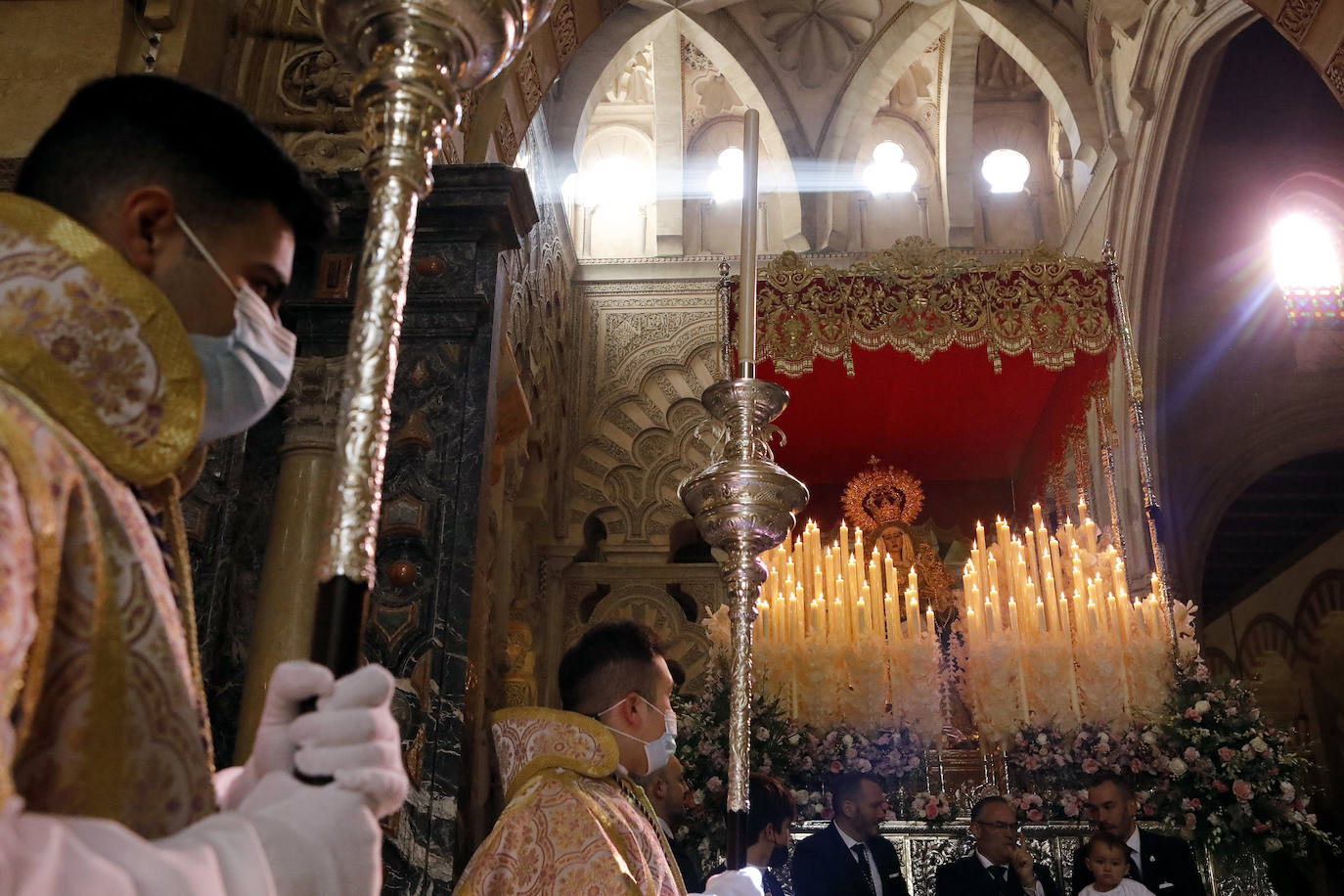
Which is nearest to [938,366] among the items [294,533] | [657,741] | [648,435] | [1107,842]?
[648,435]

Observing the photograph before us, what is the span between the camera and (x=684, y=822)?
17.5 ft

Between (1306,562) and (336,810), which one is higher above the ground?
(1306,562)

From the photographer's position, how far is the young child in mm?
4348

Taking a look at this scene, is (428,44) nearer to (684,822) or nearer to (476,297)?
(476,297)

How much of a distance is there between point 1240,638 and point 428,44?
16533 mm

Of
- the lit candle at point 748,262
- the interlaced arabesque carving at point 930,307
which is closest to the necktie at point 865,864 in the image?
the lit candle at point 748,262

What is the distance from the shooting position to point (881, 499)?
9.29 meters

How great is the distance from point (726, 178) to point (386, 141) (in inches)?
413

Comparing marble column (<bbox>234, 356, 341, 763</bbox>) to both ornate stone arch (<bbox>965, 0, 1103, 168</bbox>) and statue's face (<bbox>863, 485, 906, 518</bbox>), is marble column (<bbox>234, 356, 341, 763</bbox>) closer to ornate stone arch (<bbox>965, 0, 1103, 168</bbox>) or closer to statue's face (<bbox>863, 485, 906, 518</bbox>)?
statue's face (<bbox>863, 485, 906, 518</bbox>)

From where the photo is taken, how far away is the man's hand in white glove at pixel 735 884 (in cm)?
198

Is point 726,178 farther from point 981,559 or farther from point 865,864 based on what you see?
point 865,864

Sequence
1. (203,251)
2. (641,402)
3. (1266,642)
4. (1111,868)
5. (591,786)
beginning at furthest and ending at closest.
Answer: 1. (1266,642)
2. (641,402)
3. (1111,868)
4. (591,786)
5. (203,251)

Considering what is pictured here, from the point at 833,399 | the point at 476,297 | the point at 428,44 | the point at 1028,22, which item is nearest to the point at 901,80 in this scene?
the point at 1028,22

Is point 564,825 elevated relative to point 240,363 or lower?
lower
